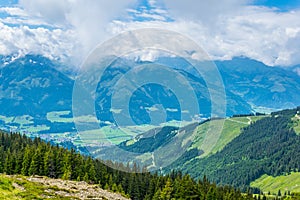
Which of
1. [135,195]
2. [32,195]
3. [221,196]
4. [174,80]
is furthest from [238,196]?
[32,195]

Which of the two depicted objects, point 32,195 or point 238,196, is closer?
point 32,195

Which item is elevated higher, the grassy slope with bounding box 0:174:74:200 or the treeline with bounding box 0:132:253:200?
the treeline with bounding box 0:132:253:200

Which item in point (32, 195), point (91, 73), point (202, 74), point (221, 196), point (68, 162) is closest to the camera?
point (32, 195)

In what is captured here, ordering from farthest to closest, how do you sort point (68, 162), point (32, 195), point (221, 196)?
point (221, 196)
point (68, 162)
point (32, 195)

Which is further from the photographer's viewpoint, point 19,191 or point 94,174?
point 94,174

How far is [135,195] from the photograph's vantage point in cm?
10700

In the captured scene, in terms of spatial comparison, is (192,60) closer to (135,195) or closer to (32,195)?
(32,195)

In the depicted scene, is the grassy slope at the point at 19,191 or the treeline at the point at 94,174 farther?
the treeline at the point at 94,174

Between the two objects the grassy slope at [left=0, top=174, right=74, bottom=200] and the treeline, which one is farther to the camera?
the treeline

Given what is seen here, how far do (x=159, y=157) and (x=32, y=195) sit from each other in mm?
40289

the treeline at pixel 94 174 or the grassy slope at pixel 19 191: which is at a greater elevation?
the treeline at pixel 94 174


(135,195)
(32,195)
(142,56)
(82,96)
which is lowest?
(32,195)

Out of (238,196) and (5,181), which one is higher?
(238,196)

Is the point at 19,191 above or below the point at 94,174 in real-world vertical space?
below
